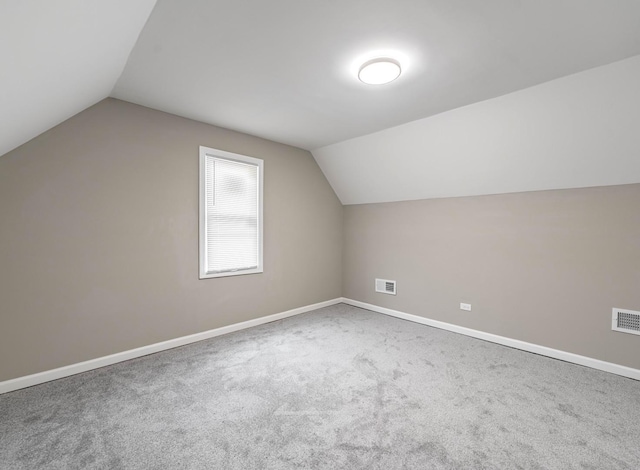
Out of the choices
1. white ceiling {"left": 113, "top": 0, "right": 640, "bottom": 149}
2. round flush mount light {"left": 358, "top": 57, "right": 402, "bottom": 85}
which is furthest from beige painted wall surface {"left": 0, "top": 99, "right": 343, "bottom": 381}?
round flush mount light {"left": 358, "top": 57, "right": 402, "bottom": 85}

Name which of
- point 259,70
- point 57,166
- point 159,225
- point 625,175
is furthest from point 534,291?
point 57,166

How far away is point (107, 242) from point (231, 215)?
133cm

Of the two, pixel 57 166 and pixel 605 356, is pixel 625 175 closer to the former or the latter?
pixel 605 356

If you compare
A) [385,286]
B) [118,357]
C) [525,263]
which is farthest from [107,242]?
[525,263]

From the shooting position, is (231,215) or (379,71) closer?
(379,71)

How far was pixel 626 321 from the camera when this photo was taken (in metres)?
2.65

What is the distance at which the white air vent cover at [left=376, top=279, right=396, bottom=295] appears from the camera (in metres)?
4.44

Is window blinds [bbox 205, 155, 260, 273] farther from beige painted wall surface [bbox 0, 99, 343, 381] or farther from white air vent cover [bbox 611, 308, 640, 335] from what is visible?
white air vent cover [bbox 611, 308, 640, 335]

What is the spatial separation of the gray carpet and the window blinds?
1.10 m

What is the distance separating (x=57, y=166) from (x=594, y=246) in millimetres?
5022

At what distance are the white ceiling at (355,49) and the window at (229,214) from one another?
731mm

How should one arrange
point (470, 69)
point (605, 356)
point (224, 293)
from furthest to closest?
point (224, 293), point (605, 356), point (470, 69)

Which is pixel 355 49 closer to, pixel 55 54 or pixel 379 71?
pixel 379 71

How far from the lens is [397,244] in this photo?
4.40 meters
